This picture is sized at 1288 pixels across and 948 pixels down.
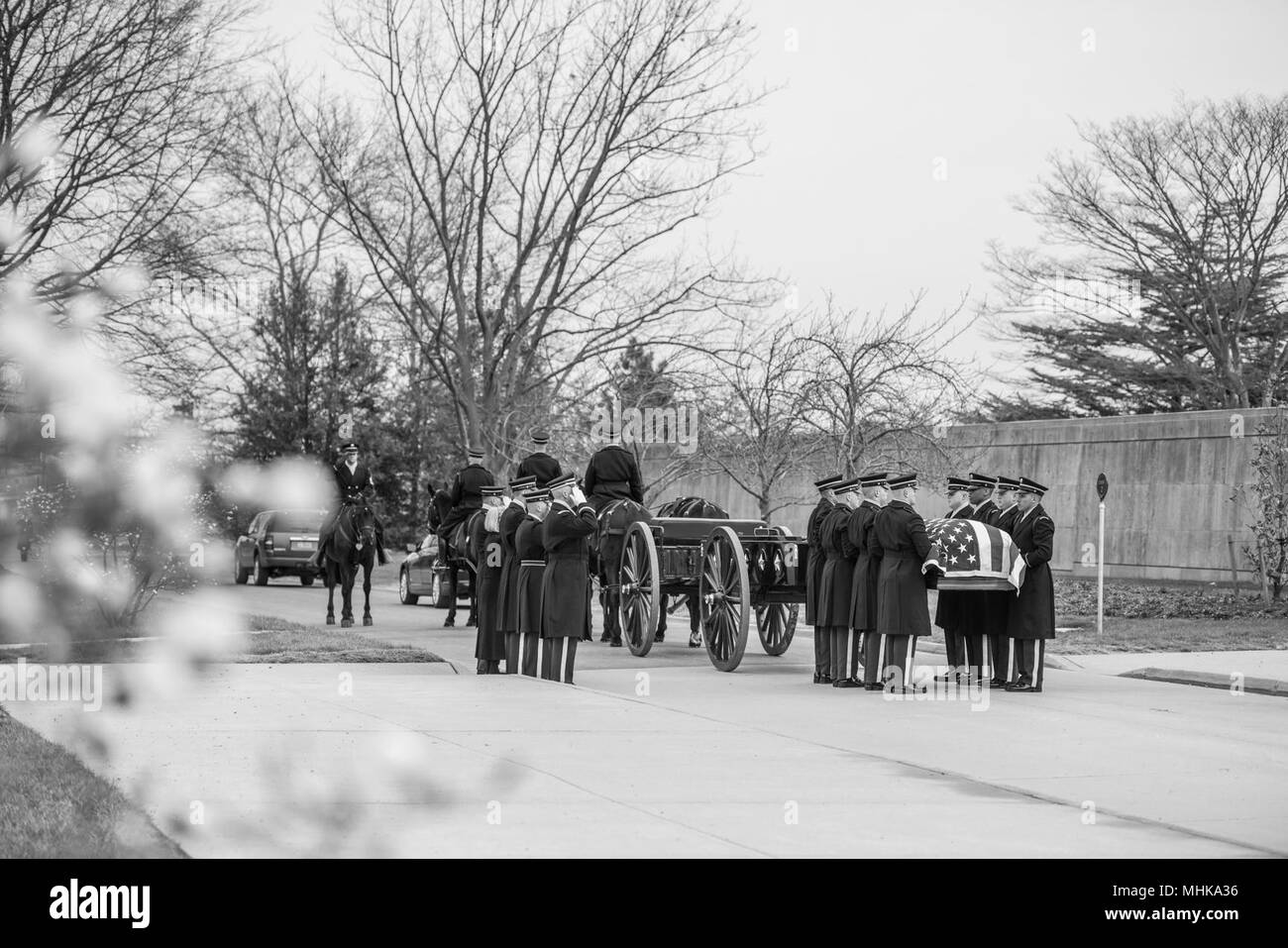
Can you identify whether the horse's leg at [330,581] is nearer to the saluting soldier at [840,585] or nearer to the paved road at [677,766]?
the paved road at [677,766]

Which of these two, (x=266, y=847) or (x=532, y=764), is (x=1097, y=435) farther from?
(x=266, y=847)

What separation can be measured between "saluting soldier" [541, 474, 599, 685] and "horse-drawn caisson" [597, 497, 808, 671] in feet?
5.82

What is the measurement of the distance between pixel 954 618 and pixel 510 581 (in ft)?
13.3

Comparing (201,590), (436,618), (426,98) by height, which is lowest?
(436,618)

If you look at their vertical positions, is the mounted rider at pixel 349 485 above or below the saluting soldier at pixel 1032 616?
above

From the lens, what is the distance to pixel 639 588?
53.4ft

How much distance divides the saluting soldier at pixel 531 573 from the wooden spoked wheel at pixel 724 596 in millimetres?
1909

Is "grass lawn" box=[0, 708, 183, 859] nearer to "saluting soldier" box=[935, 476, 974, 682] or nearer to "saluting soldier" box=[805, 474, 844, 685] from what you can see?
"saluting soldier" box=[805, 474, 844, 685]

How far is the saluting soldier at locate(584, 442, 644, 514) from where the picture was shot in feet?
56.5

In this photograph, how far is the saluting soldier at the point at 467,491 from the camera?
19.8m

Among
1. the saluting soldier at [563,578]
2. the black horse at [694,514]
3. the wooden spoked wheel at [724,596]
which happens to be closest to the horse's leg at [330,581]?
the black horse at [694,514]

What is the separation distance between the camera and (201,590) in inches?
115
